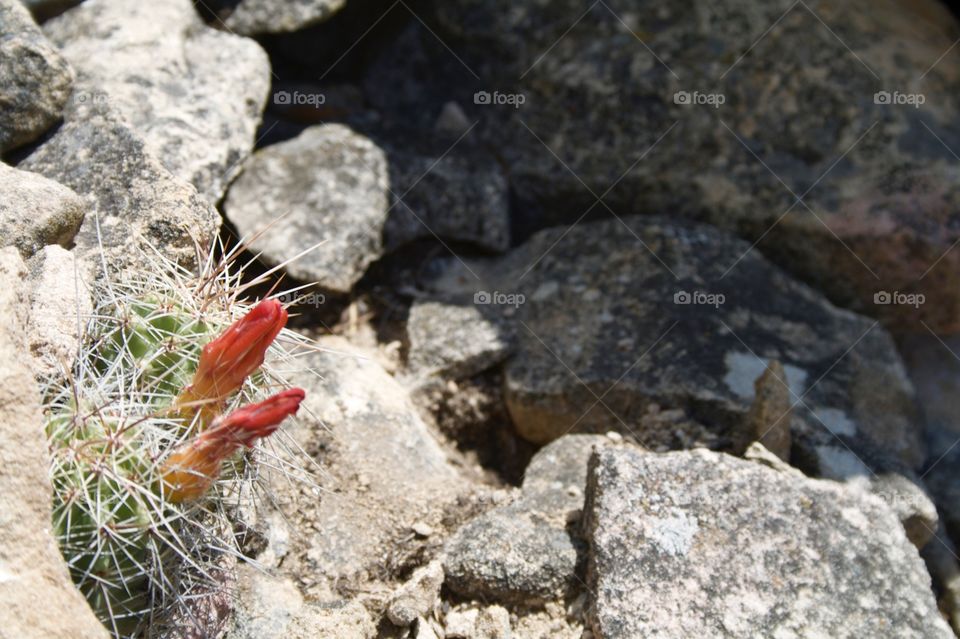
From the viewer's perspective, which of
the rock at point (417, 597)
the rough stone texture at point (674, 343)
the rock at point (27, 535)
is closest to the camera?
the rock at point (27, 535)

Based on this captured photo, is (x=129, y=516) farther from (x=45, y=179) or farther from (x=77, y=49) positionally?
(x=77, y=49)

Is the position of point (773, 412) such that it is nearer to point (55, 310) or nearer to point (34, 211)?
point (55, 310)

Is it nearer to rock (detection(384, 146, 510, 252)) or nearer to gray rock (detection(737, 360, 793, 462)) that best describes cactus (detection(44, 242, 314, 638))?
rock (detection(384, 146, 510, 252))

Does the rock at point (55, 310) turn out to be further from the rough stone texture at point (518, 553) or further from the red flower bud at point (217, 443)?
the rough stone texture at point (518, 553)

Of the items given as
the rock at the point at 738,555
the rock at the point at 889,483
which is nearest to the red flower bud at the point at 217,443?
the rock at the point at 738,555

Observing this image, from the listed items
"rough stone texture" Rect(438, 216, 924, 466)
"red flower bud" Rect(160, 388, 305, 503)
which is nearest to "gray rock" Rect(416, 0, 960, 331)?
"rough stone texture" Rect(438, 216, 924, 466)

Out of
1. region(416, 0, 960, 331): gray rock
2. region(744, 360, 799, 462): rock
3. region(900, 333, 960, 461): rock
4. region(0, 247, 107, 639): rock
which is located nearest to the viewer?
region(0, 247, 107, 639): rock
